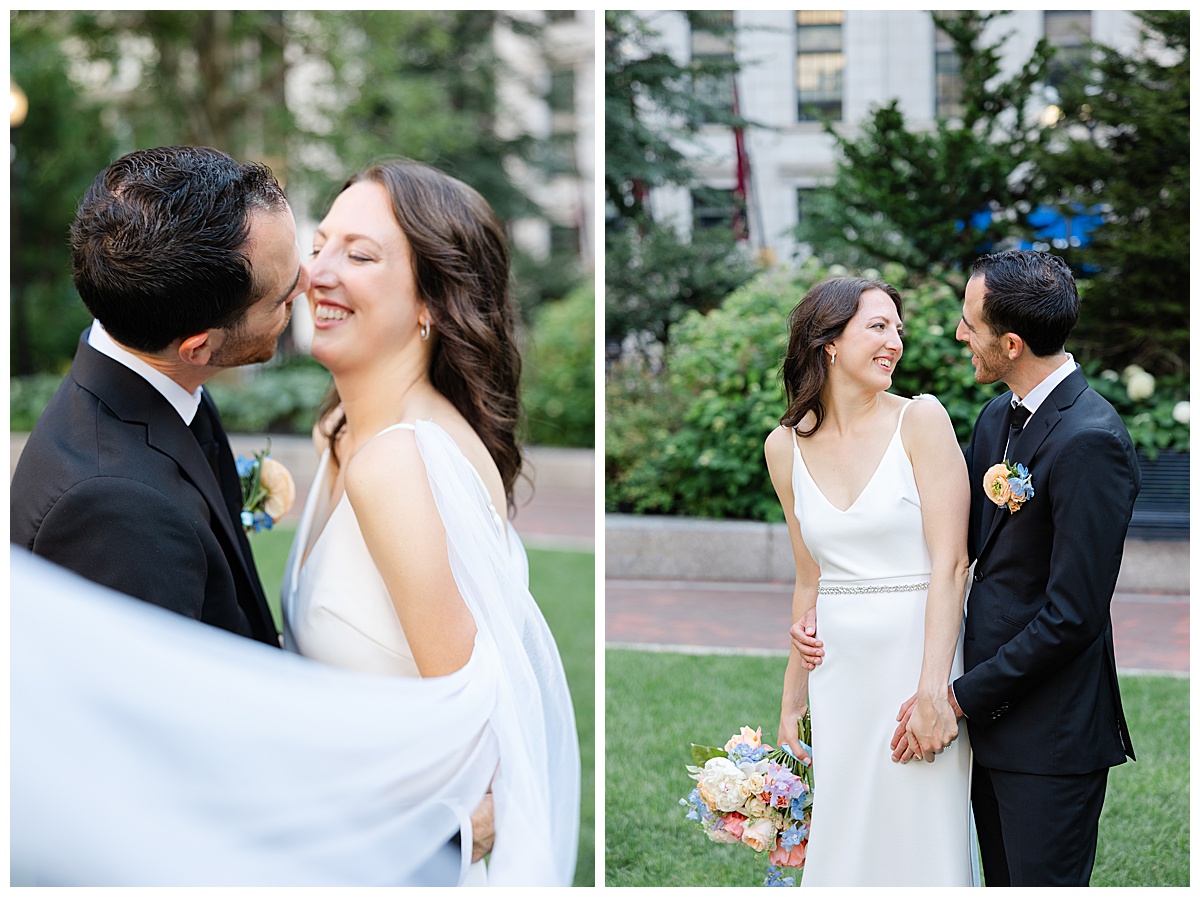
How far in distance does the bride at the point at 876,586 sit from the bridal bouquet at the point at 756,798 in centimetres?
9

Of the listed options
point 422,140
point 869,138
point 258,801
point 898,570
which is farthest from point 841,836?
point 422,140

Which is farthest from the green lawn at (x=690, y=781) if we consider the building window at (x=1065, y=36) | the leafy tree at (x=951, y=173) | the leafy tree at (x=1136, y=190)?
A: the building window at (x=1065, y=36)

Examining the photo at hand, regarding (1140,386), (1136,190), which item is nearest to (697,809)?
(1140,386)

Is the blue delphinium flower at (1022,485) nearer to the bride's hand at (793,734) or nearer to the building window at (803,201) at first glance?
the bride's hand at (793,734)

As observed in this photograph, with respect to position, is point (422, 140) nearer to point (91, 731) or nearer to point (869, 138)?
point (869, 138)

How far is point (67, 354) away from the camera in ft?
53.8

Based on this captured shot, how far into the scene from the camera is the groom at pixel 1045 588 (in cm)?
218

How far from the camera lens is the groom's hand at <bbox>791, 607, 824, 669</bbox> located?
8.68 ft

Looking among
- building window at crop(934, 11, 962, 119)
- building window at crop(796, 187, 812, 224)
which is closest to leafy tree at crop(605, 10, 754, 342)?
building window at crop(796, 187, 812, 224)

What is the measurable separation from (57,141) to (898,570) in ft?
57.6

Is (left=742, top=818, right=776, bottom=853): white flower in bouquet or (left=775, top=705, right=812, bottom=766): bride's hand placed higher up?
(left=775, top=705, right=812, bottom=766): bride's hand

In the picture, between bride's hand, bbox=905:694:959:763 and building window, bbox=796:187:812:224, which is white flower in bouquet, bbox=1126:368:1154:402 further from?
bride's hand, bbox=905:694:959:763

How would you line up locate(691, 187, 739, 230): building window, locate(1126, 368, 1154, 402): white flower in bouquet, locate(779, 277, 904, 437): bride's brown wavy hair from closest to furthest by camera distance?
1. locate(779, 277, 904, 437): bride's brown wavy hair
2. locate(1126, 368, 1154, 402): white flower in bouquet
3. locate(691, 187, 739, 230): building window

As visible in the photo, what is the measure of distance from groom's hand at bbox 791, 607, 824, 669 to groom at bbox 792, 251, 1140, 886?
37cm
